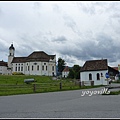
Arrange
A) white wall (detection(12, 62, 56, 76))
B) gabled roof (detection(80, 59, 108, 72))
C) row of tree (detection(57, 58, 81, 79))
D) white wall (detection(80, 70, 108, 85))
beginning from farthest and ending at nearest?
white wall (detection(12, 62, 56, 76)) → row of tree (detection(57, 58, 81, 79)) → gabled roof (detection(80, 59, 108, 72)) → white wall (detection(80, 70, 108, 85))

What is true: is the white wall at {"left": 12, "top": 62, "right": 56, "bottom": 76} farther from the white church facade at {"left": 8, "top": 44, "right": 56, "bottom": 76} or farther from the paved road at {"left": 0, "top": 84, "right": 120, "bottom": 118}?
the paved road at {"left": 0, "top": 84, "right": 120, "bottom": 118}

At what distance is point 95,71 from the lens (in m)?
48.1

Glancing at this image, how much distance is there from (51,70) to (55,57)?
32.5 ft

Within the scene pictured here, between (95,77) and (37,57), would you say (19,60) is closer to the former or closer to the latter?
(37,57)

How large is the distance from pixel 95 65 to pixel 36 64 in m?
48.1

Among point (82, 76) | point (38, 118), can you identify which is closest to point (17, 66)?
point (82, 76)

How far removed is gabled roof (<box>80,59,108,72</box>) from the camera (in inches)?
1865

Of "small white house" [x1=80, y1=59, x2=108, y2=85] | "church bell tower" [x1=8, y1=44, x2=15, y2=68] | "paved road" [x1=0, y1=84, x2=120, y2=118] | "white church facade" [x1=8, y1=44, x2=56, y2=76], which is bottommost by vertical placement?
"paved road" [x1=0, y1=84, x2=120, y2=118]

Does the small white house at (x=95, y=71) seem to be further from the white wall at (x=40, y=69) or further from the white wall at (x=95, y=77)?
the white wall at (x=40, y=69)

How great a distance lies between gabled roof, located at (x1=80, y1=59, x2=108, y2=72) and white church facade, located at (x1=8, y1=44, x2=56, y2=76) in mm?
44136

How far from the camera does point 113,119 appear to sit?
6.29 m

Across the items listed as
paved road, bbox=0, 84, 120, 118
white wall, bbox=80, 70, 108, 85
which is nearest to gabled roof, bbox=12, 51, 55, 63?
white wall, bbox=80, 70, 108, 85

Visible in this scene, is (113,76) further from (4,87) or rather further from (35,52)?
(35,52)

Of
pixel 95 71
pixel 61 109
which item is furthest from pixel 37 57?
pixel 61 109
